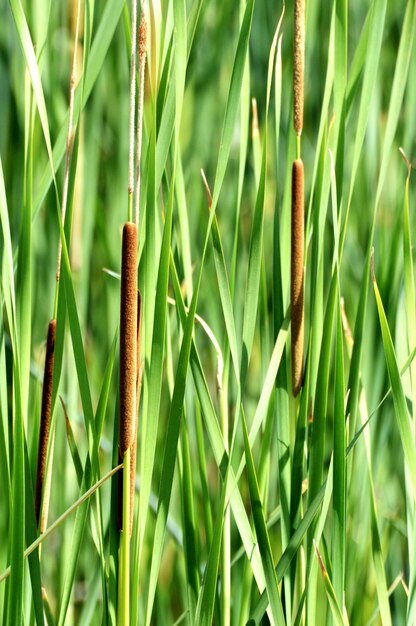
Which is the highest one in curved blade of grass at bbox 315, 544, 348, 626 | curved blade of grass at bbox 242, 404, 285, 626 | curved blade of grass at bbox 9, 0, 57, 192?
curved blade of grass at bbox 9, 0, 57, 192

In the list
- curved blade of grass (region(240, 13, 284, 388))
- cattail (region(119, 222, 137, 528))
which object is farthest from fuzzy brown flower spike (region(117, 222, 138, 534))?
curved blade of grass (region(240, 13, 284, 388))

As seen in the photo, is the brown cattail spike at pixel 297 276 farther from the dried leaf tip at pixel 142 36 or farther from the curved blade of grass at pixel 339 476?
the dried leaf tip at pixel 142 36

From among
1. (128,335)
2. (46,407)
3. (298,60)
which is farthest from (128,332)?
(298,60)

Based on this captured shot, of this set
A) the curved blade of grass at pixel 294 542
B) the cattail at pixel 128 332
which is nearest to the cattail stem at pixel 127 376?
the cattail at pixel 128 332

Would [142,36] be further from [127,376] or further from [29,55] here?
[127,376]

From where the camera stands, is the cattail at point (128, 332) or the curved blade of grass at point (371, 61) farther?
the curved blade of grass at point (371, 61)

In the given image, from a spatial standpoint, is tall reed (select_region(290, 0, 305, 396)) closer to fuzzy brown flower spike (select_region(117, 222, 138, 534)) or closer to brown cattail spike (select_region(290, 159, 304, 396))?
brown cattail spike (select_region(290, 159, 304, 396))
